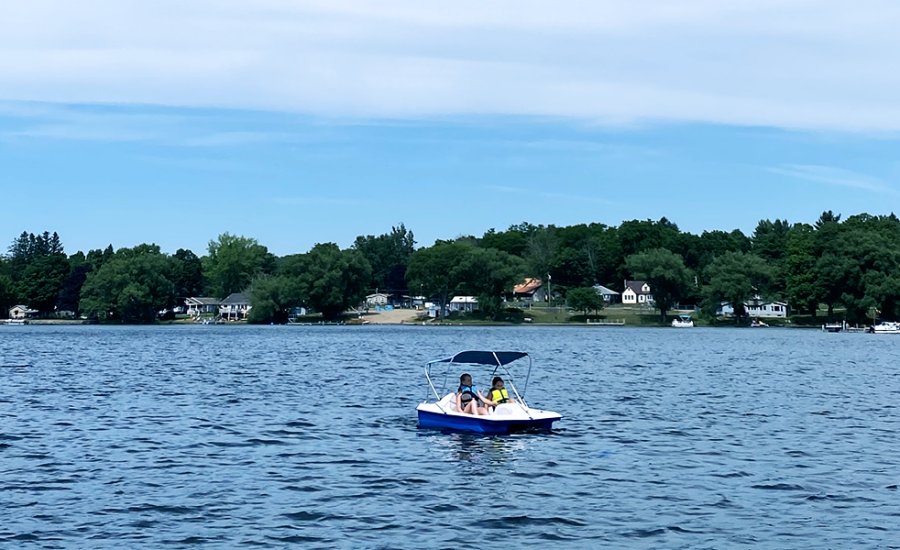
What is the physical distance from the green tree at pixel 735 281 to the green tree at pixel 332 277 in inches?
2461

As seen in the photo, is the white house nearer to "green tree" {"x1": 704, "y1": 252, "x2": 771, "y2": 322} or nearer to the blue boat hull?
"green tree" {"x1": 704, "y1": 252, "x2": 771, "y2": 322}

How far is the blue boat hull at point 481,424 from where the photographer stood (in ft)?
107

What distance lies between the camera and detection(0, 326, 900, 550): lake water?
66.1ft

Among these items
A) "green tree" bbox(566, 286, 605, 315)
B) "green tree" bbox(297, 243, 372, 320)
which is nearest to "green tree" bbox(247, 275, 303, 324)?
"green tree" bbox(297, 243, 372, 320)

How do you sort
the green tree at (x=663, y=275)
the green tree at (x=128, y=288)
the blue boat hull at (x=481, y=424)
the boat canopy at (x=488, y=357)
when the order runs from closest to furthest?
the blue boat hull at (x=481, y=424) → the boat canopy at (x=488, y=357) → the green tree at (x=663, y=275) → the green tree at (x=128, y=288)

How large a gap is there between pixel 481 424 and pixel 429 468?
19.0 ft

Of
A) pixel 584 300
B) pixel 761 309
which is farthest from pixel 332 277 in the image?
A: pixel 761 309

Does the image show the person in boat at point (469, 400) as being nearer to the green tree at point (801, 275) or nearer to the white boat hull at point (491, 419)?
the white boat hull at point (491, 419)

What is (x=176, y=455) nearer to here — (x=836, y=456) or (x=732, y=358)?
(x=836, y=456)

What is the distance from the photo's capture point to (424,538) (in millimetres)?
19609

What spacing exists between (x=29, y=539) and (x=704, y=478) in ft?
51.4

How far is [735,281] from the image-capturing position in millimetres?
174875

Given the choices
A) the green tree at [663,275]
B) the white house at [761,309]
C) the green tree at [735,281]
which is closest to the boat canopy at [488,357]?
the green tree at [735,281]

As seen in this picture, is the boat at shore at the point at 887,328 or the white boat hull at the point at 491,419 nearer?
the white boat hull at the point at 491,419
